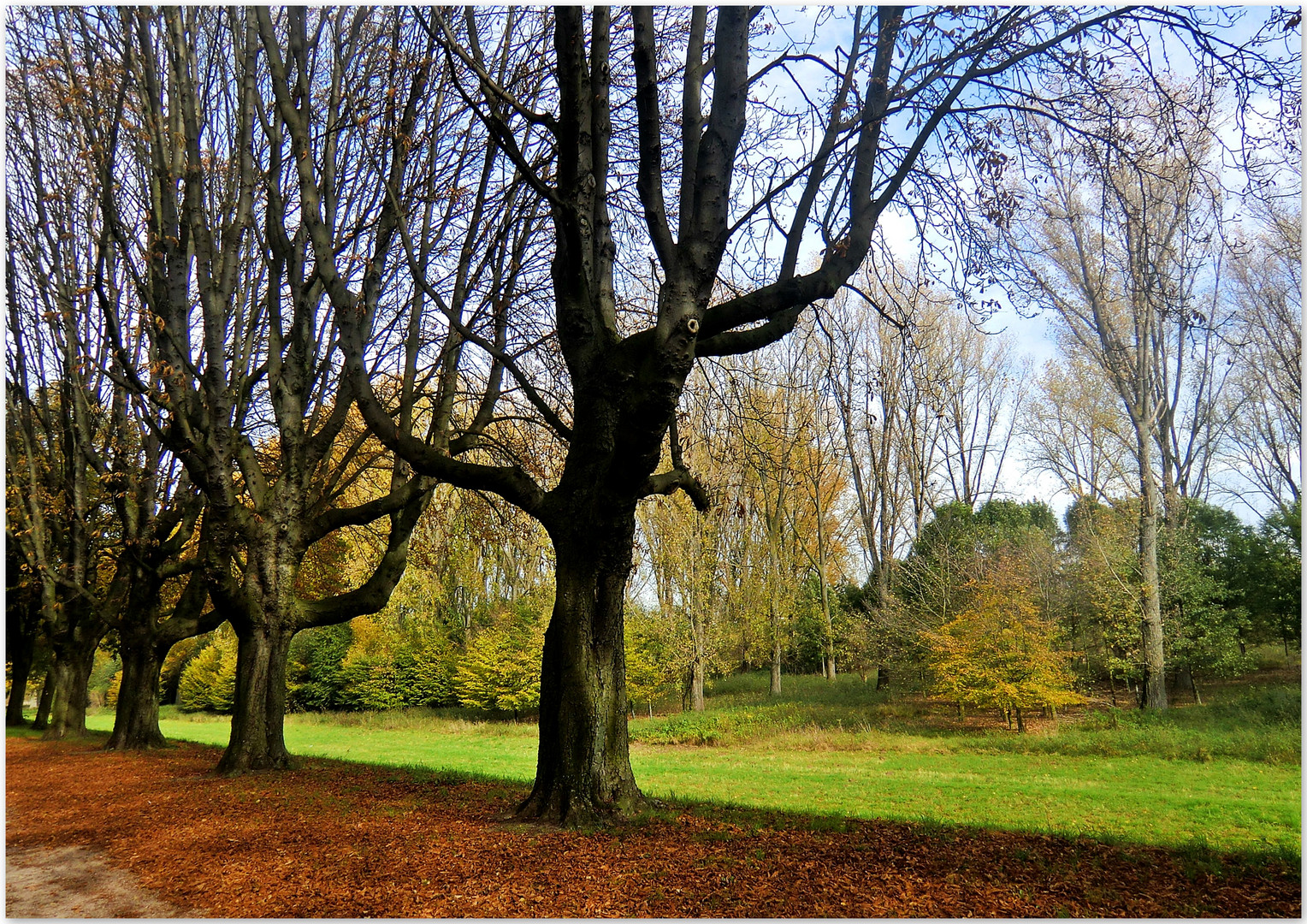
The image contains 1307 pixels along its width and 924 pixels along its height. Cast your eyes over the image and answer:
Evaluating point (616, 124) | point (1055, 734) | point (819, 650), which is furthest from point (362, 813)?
point (819, 650)

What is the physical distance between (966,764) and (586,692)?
12560 mm

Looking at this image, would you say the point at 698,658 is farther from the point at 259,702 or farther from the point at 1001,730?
the point at 259,702

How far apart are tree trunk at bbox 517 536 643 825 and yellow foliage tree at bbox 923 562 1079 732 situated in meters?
15.3

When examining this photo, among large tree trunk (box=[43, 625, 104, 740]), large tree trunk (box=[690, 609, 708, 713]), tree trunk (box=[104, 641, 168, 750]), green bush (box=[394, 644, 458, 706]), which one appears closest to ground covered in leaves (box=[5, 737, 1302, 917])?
tree trunk (box=[104, 641, 168, 750])

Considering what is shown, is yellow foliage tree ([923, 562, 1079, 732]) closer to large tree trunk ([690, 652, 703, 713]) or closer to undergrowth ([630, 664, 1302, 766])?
undergrowth ([630, 664, 1302, 766])

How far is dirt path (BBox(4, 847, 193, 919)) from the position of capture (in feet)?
13.8

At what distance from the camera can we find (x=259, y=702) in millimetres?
9336

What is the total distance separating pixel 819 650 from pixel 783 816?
27267 millimetres

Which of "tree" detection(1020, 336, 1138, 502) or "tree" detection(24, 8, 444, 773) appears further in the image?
"tree" detection(1020, 336, 1138, 502)

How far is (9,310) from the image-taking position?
13656 mm

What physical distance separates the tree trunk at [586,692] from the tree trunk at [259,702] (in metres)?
5.22

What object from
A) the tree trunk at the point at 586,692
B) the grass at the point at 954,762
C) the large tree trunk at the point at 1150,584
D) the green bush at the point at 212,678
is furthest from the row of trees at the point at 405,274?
the green bush at the point at 212,678

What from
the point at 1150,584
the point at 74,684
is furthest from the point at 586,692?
the point at 1150,584

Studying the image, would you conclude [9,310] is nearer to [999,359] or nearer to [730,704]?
[730,704]
